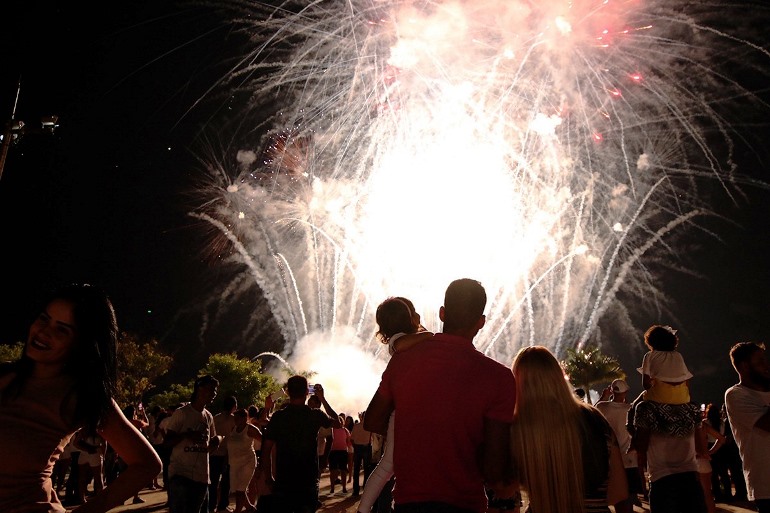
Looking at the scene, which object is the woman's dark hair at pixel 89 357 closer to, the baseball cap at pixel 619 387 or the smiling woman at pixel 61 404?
the smiling woman at pixel 61 404

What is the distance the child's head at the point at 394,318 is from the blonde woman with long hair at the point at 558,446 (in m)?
0.84

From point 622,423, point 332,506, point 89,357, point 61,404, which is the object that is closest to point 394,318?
point 89,357

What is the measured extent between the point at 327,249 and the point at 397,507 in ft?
88.6

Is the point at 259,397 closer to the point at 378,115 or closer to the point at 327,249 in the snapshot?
the point at 327,249

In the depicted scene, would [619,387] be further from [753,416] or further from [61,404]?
[61,404]

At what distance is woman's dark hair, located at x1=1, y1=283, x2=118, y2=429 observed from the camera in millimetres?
2670

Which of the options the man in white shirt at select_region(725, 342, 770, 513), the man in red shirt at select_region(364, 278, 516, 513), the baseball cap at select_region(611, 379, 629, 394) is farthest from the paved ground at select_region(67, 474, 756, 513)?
the man in red shirt at select_region(364, 278, 516, 513)

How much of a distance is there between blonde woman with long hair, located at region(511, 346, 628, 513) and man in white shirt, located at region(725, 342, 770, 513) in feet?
5.64

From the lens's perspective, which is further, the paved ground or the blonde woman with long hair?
the paved ground

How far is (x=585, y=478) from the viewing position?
11.2 feet

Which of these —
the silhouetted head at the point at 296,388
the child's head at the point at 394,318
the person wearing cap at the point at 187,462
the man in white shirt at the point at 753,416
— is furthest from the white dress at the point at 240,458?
the man in white shirt at the point at 753,416

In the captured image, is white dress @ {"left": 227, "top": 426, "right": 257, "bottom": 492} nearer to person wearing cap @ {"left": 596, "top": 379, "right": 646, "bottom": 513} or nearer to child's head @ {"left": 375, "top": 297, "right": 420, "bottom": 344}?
person wearing cap @ {"left": 596, "top": 379, "right": 646, "bottom": 513}

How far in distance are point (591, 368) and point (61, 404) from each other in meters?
44.2

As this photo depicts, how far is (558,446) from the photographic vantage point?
3297mm
